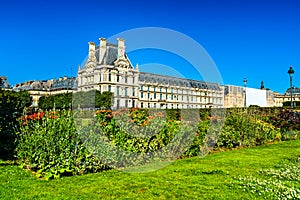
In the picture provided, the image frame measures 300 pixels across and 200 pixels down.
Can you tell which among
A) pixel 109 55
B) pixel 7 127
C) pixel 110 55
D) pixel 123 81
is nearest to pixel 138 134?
pixel 7 127

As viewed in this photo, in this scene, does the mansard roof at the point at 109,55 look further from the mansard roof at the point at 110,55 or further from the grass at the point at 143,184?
the grass at the point at 143,184

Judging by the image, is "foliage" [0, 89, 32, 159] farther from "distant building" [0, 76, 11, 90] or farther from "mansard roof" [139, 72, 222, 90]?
"distant building" [0, 76, 11, 90]

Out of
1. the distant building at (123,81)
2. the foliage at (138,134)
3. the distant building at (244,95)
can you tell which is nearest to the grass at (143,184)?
the foliage at (138,134)

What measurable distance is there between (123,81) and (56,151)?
55.0 metres

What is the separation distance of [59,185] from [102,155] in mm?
1387

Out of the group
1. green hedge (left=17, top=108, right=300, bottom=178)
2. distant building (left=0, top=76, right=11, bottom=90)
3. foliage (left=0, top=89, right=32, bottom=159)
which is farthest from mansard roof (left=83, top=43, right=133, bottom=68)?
green hedge (left=17, top=108, right=300, bottom=178)

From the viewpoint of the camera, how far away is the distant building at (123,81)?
5778 centimetres

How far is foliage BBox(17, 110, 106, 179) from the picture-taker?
583 cm

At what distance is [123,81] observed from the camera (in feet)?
199

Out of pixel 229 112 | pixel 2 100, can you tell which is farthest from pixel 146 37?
pixel 229 112

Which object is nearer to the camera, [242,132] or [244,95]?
[242,132]

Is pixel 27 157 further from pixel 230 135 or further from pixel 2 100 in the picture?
pixel 230 135

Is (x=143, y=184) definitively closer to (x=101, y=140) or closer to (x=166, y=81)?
(x=101, y=140)

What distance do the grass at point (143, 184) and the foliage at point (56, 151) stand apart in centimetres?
28
